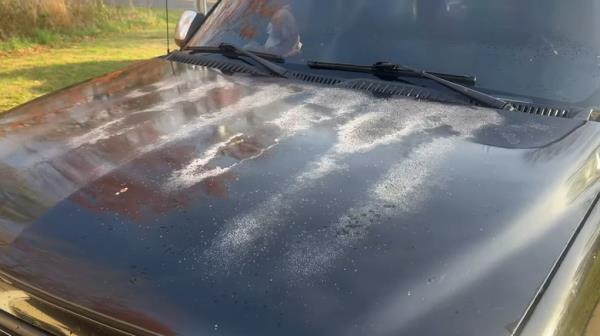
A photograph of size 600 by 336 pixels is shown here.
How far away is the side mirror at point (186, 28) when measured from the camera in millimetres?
3422

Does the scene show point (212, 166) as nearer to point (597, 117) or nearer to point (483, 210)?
point (483, 210)

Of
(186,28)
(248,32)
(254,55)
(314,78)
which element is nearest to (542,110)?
(314,78)

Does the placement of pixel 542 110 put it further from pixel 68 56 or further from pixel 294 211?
pixel 68 56

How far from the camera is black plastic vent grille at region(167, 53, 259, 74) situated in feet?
9.46

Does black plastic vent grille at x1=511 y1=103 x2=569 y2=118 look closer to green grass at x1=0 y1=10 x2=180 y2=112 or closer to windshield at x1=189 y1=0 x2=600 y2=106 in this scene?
windshield at x1=189 y1=0 x2=600 y2=106

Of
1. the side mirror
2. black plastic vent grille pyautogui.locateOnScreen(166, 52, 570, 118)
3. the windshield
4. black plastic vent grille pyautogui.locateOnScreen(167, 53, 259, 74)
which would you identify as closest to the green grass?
the side mirror

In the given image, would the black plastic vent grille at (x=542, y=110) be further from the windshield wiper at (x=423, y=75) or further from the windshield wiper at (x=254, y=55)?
the windshield wiper at (x=254, y=55)

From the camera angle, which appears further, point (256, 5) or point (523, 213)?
point (256, 5)

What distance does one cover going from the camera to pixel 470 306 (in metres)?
1.30

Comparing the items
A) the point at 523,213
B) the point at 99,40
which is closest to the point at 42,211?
the point at 523,213

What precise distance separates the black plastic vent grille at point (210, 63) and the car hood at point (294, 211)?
1.65ft

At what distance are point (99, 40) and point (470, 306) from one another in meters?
12.5

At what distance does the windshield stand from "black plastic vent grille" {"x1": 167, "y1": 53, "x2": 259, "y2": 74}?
0.18 metres

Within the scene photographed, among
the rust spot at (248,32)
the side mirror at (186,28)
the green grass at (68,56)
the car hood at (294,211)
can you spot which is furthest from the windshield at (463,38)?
the green grass at (68,56)
